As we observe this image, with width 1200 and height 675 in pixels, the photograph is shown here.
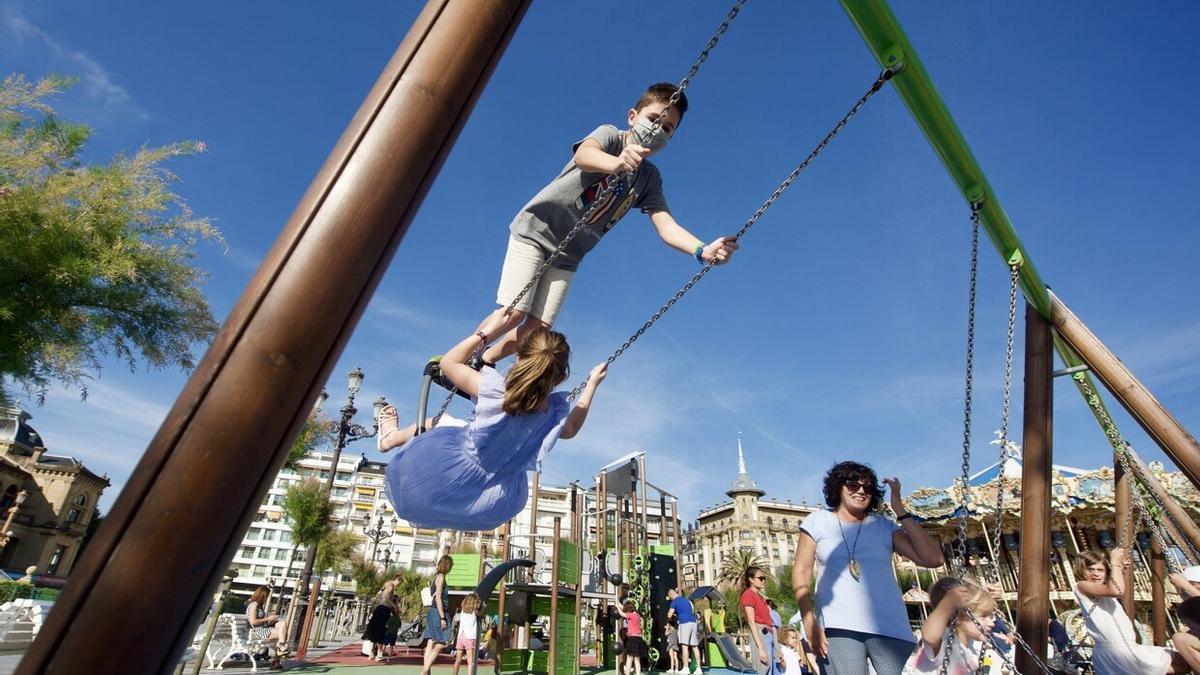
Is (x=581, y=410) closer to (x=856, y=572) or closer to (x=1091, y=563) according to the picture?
(x=856, y=572)

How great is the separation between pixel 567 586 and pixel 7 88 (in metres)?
11.1

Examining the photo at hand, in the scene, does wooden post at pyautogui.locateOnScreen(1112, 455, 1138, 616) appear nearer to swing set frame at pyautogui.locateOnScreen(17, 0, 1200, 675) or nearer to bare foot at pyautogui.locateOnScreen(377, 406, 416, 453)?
bare foot at pyautogui.locateOnScreen(377, 406, 416, 453)

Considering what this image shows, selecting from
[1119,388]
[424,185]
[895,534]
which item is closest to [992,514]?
[1119,388]

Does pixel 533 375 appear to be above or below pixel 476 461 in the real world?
above

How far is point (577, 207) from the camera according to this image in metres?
3.12

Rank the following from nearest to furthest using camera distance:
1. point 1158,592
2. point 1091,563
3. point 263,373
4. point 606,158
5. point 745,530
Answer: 1. point 263,373
2. point 606,158
3. point 1091,563
4. point 1158,592
5. point 745,530

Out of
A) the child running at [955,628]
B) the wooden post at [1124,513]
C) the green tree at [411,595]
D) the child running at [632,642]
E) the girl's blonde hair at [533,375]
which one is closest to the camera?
the girl's blonde hair at [533,375]

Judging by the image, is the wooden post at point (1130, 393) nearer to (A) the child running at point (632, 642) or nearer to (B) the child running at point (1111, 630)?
(B) the child running at point (1111, 630)

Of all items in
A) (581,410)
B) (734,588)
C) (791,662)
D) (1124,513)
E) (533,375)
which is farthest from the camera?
(734,588)

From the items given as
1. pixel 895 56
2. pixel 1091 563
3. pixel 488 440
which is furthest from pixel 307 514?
pixel 895 56

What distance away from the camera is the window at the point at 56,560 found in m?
43.8

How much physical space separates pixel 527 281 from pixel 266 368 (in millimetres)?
2170

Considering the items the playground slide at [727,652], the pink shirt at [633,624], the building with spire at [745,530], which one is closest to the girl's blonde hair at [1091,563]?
the pink shirt at [633,624]

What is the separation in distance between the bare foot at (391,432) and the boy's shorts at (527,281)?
86 cm
